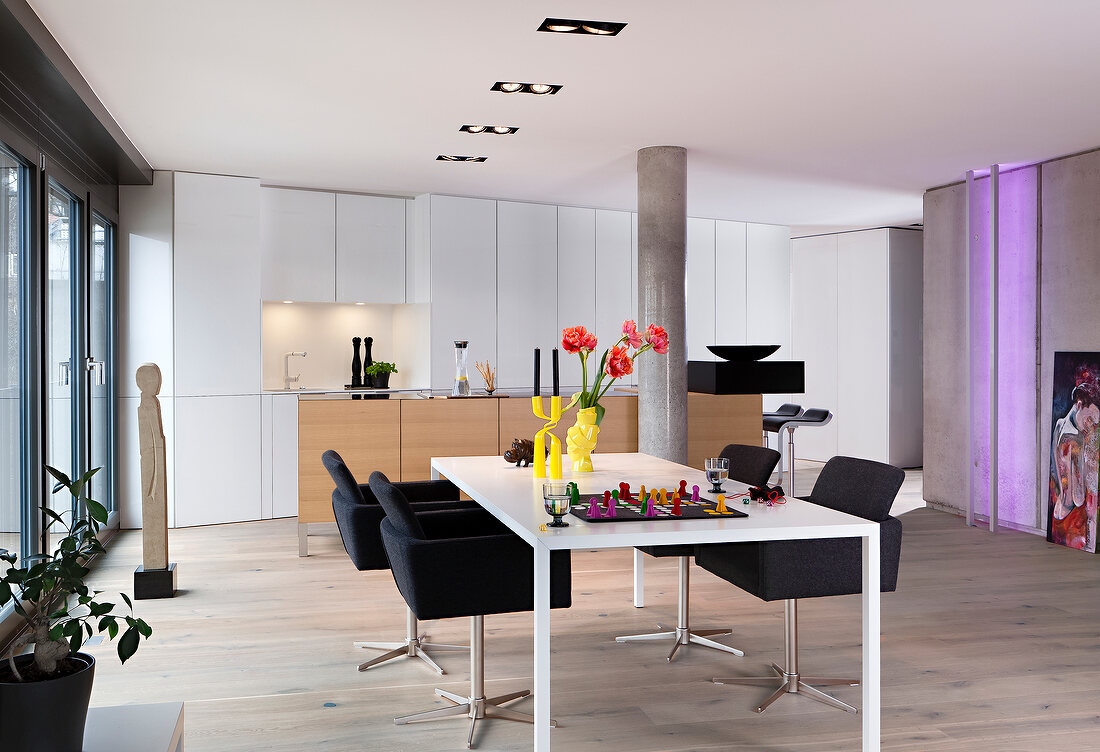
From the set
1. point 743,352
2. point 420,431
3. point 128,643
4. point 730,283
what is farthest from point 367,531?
point 730,283

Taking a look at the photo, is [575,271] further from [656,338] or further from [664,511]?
[664,511]

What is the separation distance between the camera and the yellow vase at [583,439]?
398cm

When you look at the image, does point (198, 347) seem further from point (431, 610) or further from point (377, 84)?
point (431, 610)

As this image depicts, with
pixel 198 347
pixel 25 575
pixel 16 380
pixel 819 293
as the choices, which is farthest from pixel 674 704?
pixel 819 293

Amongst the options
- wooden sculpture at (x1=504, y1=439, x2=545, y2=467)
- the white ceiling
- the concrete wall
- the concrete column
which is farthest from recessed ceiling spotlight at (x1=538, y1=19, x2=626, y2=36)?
the concrete wall

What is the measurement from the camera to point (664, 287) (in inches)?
243

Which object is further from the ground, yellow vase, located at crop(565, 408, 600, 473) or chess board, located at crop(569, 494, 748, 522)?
yellow vase, located at crop(565, 408, 600, 473)

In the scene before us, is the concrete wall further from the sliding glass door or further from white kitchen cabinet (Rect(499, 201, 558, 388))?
the sliding glass door

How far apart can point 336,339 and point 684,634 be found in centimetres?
506

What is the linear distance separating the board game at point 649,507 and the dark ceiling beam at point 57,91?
273 centimetres

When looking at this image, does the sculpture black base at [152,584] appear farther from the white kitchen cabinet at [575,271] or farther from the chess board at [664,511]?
the white kitchen cabinet at [575,271]

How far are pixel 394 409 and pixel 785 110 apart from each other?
3.14 m

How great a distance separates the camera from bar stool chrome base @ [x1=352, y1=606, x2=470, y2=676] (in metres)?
3.88

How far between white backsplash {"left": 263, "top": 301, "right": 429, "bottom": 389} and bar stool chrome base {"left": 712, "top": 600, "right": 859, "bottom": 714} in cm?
476
